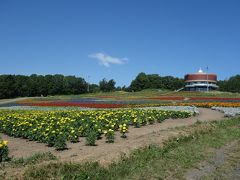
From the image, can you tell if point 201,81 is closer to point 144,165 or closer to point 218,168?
point 218,168

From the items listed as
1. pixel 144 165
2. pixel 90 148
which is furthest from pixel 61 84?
pixel 144 165

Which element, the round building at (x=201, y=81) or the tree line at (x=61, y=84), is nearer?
the tree line at (x=61, y=84)

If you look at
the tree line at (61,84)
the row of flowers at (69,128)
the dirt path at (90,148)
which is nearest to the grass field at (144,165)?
the dirt path at (90,148)

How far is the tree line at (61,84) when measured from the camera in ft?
327

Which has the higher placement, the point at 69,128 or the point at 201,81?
the point at 201,81

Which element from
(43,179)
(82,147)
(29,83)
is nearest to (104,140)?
(82,147)

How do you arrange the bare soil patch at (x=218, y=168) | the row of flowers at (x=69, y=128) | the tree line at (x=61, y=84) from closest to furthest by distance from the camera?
the bare soil patch at (x=218, y=168), the row of flowers at (x=69, y=128), the tree line at (x=61, y=84)

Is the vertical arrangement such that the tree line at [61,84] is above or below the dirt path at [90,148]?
above

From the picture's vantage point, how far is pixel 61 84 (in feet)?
378

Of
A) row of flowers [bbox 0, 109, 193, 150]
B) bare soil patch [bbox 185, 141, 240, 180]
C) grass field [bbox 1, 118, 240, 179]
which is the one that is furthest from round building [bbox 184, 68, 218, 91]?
bare soil patch [bbox 185, 141, 240, 180]

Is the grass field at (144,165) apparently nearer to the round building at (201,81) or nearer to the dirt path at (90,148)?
the dirt path at (90,148)

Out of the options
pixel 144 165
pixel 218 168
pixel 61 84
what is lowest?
pixel 218 168

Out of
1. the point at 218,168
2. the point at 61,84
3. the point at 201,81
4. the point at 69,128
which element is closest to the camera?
the point at 218,168

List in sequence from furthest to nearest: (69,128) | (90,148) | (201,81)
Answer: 1. (201,81)
2. (69,128)
3. (90,148)
